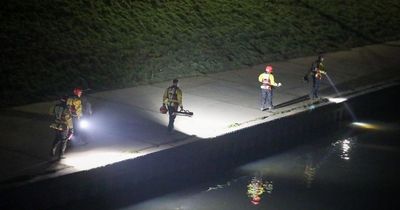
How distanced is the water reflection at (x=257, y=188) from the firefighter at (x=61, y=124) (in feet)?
12.4

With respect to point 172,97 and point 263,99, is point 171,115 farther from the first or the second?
point 263,99

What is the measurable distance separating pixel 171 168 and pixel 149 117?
2.50 metres

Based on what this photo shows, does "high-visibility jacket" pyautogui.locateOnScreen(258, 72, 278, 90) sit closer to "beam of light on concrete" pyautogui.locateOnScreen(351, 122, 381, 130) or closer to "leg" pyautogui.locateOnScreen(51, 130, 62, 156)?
"beam of light on concrete" pyautogui.locateOnScreen(351, 122, 381, 130)

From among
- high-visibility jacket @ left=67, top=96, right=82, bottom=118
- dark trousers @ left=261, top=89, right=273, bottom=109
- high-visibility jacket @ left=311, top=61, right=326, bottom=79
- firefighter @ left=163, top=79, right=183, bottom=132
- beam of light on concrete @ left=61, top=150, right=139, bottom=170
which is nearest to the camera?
beam of light on concrete @ left=61, top=150, right=139, bottom=170

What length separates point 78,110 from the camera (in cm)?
1180

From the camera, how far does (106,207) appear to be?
11125mm

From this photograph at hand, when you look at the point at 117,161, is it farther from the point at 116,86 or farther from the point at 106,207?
the point at 116,86

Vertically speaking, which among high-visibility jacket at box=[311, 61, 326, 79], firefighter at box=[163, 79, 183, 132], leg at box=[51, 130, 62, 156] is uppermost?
high-visibility jacket at box=[311, 61, 326, 79]

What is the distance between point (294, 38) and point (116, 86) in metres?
11.4

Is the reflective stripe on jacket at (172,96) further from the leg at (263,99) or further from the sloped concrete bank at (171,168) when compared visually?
the leg at (263,99)

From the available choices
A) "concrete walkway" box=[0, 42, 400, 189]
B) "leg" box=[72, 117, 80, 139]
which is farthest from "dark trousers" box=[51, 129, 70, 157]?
"leg" box=[72, 117, 80, 139]

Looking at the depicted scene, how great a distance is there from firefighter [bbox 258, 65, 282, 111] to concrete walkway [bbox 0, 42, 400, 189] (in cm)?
26

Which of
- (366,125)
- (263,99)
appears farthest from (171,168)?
(366,125)

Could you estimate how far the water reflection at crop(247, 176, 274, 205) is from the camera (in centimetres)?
1212
